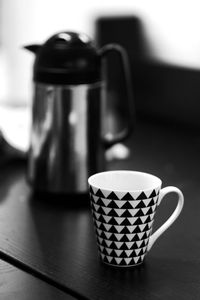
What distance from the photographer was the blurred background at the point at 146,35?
5.22 ft

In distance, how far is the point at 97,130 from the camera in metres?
1.01

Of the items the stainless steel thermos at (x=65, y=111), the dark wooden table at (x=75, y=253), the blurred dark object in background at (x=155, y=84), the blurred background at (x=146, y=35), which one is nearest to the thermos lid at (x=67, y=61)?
the stainless steel thermos at (x=65, y=111)

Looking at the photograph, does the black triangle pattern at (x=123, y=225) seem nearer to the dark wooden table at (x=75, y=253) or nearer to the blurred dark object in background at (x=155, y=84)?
the dark wooden table at (x=75, y=253)

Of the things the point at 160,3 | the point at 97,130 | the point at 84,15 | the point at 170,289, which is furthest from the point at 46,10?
the point at 170,289

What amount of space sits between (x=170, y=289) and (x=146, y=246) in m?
0.08

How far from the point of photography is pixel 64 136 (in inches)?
38.6

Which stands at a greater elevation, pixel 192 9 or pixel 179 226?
pixel 192 9

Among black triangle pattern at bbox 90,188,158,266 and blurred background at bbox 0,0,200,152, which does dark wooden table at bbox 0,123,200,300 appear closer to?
black triangle pattern at bbox 90,188,158,266

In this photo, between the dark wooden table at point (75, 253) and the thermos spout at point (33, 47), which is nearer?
the dark wooden table at point (75, 253)

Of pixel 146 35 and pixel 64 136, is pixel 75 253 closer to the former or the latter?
pixel 64 136

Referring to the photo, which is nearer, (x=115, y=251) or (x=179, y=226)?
(x=115, y=251)

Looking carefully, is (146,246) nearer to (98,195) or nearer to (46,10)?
(98,195)

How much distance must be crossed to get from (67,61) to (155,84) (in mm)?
734

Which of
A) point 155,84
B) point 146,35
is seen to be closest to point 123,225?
point 155,84
